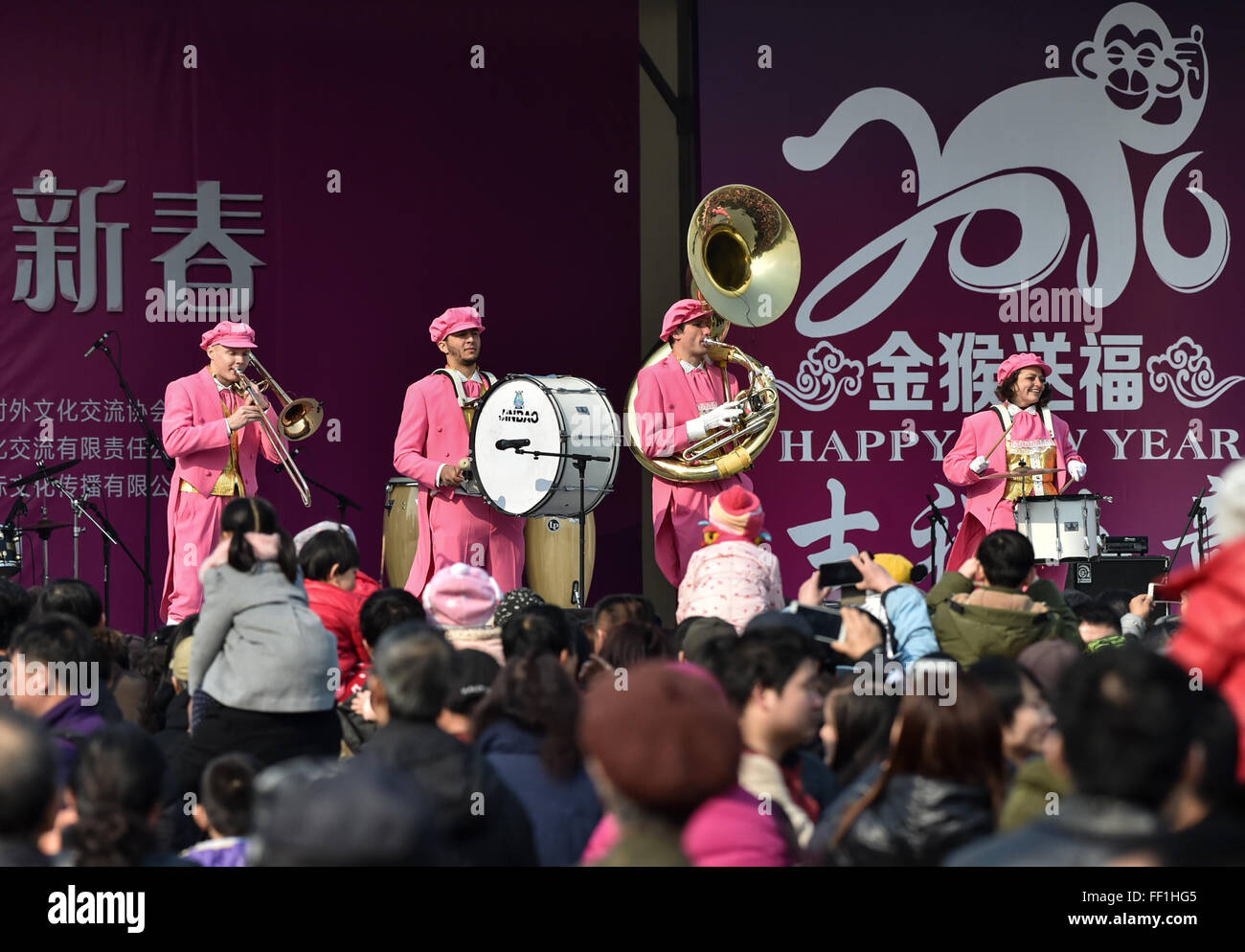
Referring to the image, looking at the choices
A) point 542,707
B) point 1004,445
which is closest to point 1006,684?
point 542,707

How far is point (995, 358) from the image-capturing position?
35.3 feet

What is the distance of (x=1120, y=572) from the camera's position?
8.98m

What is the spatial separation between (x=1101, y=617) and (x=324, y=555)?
264 cm

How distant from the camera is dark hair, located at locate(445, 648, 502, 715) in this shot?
3.59 meters

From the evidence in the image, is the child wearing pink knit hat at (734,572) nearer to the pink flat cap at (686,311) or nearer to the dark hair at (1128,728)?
the pink flat cap at (686,311)

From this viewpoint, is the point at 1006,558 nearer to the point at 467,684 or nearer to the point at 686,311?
the point at 467,684

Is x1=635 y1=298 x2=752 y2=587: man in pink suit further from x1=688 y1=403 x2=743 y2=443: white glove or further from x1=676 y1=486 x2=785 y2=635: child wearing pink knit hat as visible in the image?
x1=676 y1=486 x2=785 y2=635: child wearing pink knit hat

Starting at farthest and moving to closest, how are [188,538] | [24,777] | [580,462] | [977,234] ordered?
[977,234], [188,538], [580,462], [24,777]

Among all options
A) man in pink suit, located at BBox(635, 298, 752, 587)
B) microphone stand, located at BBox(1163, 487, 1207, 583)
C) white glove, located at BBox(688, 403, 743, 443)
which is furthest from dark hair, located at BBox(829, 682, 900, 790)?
microphone stand, located at BBox(1163, 487, 1207, 583)

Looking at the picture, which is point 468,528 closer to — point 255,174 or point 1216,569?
point 255,174

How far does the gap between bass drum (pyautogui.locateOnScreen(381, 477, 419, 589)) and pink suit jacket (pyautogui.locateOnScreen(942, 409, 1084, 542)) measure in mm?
3083

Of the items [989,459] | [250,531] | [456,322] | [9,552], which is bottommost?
[9,552]

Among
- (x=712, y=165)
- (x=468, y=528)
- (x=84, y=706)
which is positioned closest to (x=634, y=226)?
(x=712, y=165)

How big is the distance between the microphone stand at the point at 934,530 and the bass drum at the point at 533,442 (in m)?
2.72
